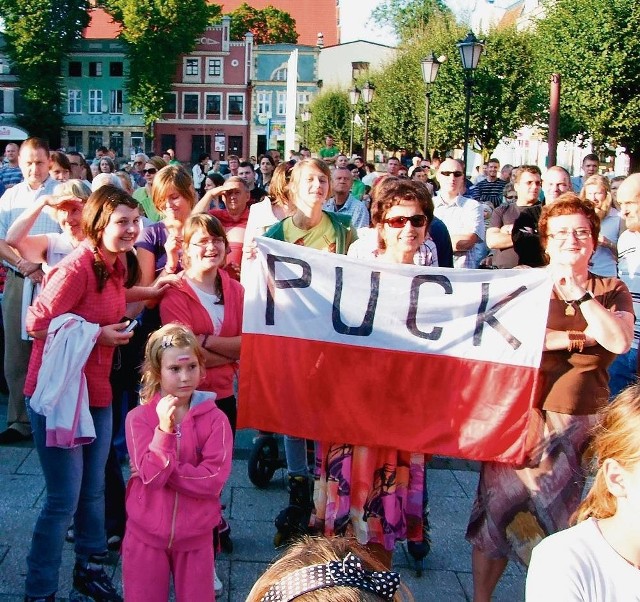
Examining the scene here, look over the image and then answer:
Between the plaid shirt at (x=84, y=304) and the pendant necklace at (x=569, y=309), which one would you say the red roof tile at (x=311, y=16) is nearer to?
the plaid shirt at (x=84, y=304)

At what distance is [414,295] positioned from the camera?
12.8 feet

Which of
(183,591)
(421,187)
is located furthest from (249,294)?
(183,591)

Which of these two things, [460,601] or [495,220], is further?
[495,220]

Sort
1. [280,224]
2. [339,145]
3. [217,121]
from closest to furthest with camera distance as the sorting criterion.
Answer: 1. [280,224]
2. [339,145]
3. [217,121]

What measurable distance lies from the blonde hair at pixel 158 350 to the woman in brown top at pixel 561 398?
4.80 feet

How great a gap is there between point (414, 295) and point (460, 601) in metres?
1.50

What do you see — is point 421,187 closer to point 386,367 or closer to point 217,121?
point 386,367

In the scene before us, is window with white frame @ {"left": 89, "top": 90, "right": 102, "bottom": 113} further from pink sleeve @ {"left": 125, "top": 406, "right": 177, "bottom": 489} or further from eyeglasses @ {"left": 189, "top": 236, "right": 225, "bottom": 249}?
pink sleeve @ {"left": 125, "top": 406, "right": 177, "bottom": 489}

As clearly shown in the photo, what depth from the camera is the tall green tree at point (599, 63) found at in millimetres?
21984

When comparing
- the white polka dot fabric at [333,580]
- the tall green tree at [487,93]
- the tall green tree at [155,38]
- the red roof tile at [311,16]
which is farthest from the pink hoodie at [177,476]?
the red roof tile at [311,16]

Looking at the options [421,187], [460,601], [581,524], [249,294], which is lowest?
[460,601]

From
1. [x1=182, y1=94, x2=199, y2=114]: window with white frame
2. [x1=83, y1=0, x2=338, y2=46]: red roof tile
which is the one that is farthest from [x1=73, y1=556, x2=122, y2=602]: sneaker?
[x1=83, y1=0, x2=338, y2=46]: red roof tile

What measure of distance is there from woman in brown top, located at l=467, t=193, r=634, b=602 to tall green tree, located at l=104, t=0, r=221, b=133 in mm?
63742

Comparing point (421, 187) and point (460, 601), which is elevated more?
point (421, 187)
